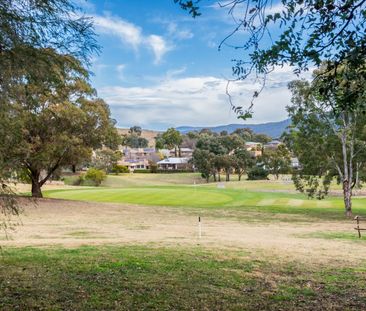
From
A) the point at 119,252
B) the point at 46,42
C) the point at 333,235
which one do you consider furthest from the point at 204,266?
the point at 333,235

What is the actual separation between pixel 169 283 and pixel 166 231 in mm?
12109

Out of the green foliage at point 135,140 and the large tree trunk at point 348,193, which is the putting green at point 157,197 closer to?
the large tree trunk at point 348,193

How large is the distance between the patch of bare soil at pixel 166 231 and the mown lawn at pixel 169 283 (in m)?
2.06

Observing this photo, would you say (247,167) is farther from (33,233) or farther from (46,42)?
(46,42)

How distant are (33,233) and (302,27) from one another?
48.3ft

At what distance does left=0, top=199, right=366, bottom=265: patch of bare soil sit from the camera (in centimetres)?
1311

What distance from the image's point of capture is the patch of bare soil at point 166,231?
43.0ft

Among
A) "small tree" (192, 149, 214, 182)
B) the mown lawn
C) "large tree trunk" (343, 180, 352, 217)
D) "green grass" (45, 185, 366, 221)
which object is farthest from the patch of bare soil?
"small tree" (192, 149, 214, 182)

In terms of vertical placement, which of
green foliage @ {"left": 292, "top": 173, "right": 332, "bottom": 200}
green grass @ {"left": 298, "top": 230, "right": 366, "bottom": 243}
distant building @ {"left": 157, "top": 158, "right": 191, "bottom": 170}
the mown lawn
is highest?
distant building @ {"left": 157, "top": 158, "right": 191, "bottom": 170}

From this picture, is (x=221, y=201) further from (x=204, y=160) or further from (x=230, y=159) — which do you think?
(x=230, y=159)

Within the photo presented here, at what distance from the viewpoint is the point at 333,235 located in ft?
63.1

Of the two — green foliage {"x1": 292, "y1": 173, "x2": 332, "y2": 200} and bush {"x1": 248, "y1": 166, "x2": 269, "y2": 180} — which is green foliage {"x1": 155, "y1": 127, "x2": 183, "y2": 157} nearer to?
bush {"x1": 248, "y1": 166, "x2": 269, "y2": 180}

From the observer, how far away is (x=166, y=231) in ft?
63.5

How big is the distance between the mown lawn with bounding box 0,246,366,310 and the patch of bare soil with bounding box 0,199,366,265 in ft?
6.75
